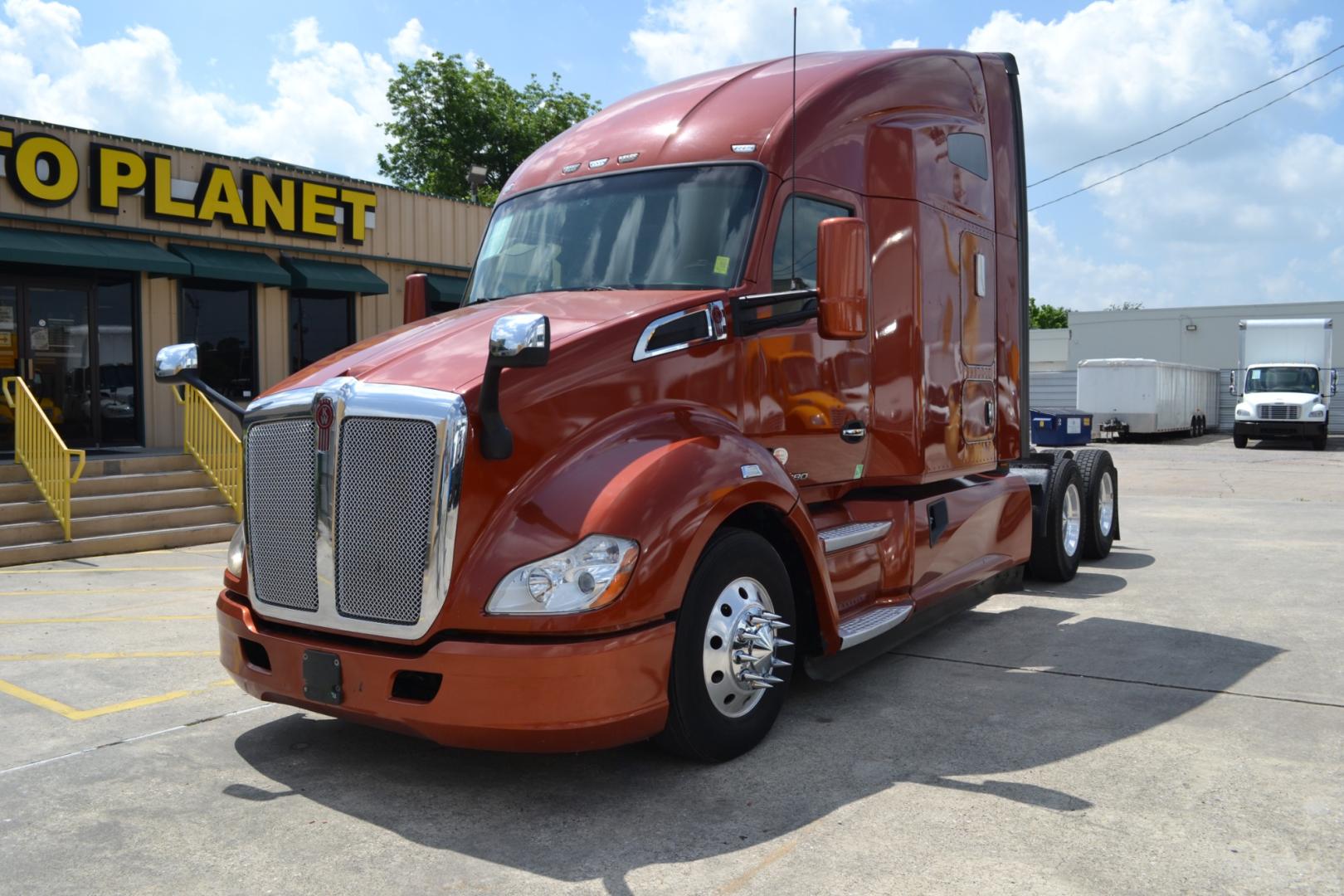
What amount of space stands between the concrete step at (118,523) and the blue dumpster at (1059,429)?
349 inches

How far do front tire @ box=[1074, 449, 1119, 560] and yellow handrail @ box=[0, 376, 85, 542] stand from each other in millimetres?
9952

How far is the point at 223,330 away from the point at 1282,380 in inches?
1110

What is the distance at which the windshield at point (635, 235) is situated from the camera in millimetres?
5098

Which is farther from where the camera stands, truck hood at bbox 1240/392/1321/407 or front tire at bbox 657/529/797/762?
truck hood at bbox 1240/392/1321/407

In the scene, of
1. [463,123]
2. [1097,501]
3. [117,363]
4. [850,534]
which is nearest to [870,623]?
[850,534]

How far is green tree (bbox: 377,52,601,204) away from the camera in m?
46.8

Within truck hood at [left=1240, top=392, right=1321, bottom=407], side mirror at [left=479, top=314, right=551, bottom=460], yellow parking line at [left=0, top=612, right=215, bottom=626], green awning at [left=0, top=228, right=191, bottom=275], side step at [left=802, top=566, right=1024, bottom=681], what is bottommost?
yellow parking line at [left=0, top=612, right=215, bottom=626]

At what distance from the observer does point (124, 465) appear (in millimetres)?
13188

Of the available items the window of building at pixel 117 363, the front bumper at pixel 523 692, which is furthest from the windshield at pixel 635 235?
the window of building at pixel 117 363

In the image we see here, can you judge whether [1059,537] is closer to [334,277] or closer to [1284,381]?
[334,277]

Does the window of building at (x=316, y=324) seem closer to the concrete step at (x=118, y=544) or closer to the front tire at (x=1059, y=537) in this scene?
the concrete step at (x=118, y=544)

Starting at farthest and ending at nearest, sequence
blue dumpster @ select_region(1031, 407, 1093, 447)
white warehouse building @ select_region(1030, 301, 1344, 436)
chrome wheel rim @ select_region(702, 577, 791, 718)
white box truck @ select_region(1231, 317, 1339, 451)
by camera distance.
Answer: white warehouse building @ select_region(1030, 301, 1344, 436), white box truck @ select_region(1231, 317, 1339, 451), blue dumpster @ select_region(1031, 407, 1093, 447), chrome wheel rim @ select_region(702, 577, 791, 718)

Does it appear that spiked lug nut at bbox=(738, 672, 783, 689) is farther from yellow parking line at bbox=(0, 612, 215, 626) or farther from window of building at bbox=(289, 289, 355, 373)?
window of building at bbox=(289, 289, 355, 373)

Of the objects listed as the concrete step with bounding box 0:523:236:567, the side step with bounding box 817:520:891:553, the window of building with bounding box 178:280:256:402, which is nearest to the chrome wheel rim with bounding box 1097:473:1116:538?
the side step with bounding box 817:520:891:553
